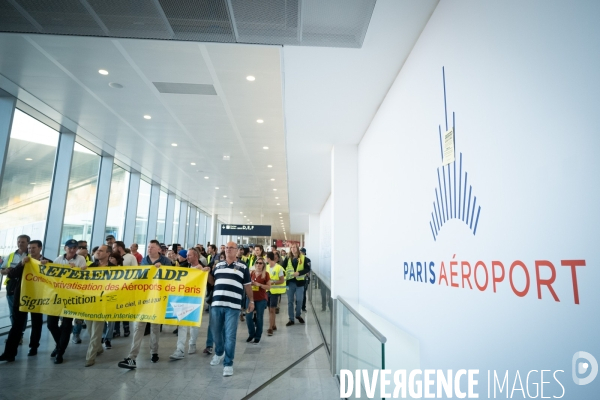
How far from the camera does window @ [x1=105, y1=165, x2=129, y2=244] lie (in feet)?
36.8

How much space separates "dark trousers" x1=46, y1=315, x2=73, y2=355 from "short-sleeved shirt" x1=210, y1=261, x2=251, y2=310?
2.26 m

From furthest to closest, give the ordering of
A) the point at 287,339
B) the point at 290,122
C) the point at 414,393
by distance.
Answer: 1. the point at 287,339
2. the point at 290,122
3. the point at 414,393

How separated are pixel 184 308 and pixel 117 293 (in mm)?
991

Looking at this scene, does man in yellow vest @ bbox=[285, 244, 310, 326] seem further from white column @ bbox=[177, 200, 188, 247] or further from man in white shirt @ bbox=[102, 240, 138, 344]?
white column @ bbox=[177, 200, 188, 247]

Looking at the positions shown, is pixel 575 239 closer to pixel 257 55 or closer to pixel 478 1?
pixel 478 1

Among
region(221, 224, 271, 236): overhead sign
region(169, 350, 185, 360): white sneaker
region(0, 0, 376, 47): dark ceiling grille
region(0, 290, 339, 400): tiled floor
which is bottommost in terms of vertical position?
region(0, 290, 339, 400): tiled floor

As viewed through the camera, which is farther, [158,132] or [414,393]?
[158,132]

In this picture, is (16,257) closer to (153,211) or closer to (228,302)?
(228,302)

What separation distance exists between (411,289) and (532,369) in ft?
5.12

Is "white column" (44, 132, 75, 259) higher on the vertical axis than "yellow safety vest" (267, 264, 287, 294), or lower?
higher

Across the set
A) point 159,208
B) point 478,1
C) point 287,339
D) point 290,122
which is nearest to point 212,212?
point 159,208

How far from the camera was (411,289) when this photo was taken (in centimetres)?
315

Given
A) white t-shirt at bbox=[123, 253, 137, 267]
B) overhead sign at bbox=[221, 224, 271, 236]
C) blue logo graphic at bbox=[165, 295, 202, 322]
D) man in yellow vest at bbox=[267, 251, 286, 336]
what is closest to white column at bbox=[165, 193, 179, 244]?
overhead sign at bbox=[221, 224, 271, 236]

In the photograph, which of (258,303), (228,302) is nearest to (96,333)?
(228,302)
